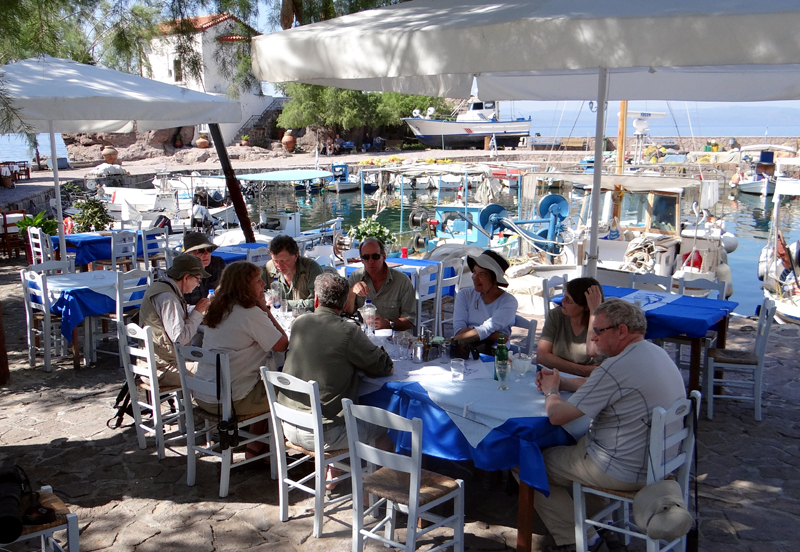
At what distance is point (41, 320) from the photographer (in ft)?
21.4

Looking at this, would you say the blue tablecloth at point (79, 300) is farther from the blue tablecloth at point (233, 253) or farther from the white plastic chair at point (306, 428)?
the white plastic chair at point (306, 428)

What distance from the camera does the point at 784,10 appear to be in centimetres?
252

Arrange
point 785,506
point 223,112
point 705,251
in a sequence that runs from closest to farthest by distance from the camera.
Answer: point 785,506
point 223,112
point 705,251

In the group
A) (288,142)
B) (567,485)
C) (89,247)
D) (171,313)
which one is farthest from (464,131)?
(567,485)

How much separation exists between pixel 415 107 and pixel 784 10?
51500mm

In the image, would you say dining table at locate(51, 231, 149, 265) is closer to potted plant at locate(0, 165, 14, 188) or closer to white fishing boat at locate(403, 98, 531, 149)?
potted plant at locate(0, 165, 14, 188)

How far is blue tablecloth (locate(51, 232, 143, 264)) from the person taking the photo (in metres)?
9.21

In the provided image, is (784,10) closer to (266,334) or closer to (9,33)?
(266,334)

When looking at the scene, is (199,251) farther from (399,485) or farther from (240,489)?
(399,485)

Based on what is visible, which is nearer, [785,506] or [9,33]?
[785,506]

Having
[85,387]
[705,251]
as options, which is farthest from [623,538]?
[705,251]

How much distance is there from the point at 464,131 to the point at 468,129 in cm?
36

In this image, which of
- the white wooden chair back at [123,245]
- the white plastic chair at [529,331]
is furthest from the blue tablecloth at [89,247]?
the white plastic chair at [529,331]

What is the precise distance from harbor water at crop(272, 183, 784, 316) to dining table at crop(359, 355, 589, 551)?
21.0 m
